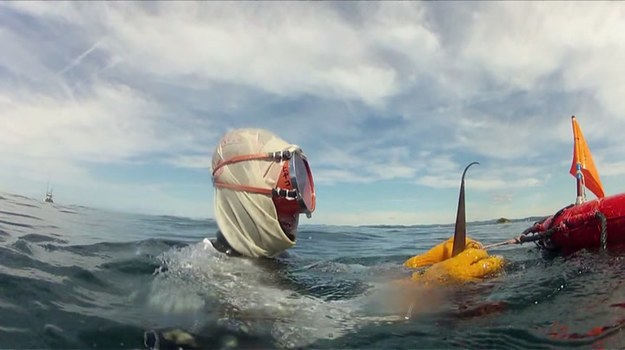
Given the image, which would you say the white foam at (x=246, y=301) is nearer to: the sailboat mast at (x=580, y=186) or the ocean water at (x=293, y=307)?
the ocean water at (x=293, y=307)

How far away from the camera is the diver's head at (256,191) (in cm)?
397

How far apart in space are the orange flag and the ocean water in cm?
182

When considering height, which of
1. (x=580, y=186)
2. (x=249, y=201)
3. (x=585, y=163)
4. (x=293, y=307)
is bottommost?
(x=293, y=307)

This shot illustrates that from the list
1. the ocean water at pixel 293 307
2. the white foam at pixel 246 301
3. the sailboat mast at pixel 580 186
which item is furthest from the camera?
the sailboat mast at pixel 580 186

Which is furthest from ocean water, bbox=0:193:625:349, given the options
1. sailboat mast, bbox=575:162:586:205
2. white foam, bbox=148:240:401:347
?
sailboat mast, bbox=575:162:586:205

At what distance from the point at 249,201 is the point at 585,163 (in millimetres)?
5350

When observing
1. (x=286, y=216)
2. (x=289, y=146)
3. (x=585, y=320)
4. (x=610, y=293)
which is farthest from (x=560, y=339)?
(x=289, y=146)

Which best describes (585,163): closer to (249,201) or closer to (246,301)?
(249,201)

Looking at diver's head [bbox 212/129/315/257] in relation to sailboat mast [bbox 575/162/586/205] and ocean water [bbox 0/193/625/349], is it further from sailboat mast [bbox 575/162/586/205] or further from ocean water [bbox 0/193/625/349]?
sailboat mast [bbox 575/162/586/205]

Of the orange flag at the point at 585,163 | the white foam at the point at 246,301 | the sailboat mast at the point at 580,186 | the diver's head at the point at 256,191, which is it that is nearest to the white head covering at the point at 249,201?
the diver's head at the point at 256,191

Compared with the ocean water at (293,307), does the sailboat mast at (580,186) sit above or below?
above

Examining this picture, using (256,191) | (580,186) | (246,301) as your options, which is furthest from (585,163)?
(246,301)

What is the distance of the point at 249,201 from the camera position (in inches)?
155

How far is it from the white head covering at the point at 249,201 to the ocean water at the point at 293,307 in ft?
0.75
